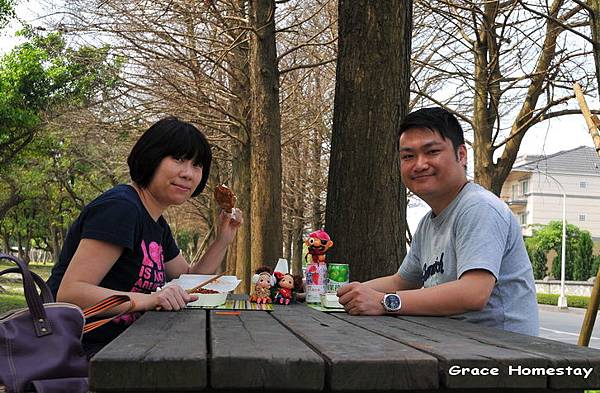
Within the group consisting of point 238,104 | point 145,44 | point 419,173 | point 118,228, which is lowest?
point 118,228

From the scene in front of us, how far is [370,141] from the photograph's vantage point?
5.19 m

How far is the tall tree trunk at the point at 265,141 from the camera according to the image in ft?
34.2

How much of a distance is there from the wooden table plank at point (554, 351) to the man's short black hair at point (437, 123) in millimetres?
956

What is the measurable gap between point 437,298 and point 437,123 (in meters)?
0.77

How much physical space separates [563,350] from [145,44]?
11.8m

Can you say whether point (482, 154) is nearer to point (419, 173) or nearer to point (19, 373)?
point (419, 173)

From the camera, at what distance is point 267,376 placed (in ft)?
5.54

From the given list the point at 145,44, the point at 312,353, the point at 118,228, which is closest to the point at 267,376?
the point at 312,353

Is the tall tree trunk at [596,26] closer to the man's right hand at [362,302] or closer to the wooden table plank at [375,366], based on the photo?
the man's right hand at [362,302]

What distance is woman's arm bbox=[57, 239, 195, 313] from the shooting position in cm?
295

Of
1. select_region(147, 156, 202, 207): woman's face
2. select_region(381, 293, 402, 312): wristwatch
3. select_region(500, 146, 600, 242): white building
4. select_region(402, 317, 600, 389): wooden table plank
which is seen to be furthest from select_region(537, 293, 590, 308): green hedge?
select_region(402, 317, 600, 389): wooden table plank

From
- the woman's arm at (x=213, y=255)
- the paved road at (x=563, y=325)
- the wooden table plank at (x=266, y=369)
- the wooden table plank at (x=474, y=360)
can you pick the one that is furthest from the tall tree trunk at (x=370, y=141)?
the paved road at (x=563, y=325)

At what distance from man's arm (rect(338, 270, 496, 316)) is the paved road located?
1492 cm

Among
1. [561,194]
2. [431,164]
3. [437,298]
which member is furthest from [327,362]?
[561,194]
